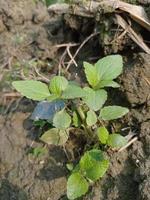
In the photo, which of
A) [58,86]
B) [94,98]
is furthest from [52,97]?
[94,98]

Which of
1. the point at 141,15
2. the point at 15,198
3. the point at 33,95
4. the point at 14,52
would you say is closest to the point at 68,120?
the point at 33,95

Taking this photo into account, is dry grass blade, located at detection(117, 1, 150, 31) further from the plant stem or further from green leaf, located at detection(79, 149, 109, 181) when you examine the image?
green leaf, located at detection(79, 149, 109, 181)

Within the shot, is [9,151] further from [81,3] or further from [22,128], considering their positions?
[81,3]

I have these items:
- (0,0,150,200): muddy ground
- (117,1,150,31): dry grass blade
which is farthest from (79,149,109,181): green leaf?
(117,1,150,31): dry grass blade

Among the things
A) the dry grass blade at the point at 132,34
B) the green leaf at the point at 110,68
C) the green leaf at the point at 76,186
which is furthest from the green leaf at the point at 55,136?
the dry grass blade at the point at 132,34

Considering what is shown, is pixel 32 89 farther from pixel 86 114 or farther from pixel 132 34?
pixel 132 34

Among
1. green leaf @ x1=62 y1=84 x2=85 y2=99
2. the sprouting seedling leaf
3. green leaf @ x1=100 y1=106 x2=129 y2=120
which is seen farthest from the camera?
the sprouting seedling leaf

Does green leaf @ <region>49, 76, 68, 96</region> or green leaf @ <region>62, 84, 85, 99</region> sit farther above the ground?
green leaf @ <region>62, 84, 85, 99</region>
